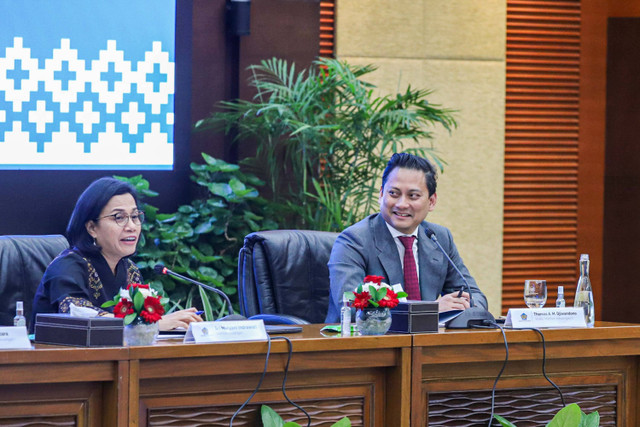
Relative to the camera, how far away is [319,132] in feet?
16.5

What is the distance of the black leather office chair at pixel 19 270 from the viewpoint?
3.47 m

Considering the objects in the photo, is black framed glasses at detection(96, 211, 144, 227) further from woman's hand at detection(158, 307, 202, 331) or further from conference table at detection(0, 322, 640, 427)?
conference table at detection(0, 322, 640, 427)

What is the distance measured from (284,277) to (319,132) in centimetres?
134

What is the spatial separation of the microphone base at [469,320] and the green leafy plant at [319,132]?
1.79 metres

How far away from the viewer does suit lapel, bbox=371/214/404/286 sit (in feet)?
12.0

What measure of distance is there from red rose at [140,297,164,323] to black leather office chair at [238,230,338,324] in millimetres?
1349

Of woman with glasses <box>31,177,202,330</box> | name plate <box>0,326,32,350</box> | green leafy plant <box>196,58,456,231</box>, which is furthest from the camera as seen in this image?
green leafy plant <box>196,58,456,231</box>

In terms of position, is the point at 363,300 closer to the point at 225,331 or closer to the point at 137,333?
the point at 225,331

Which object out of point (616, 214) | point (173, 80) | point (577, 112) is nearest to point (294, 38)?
point (173, 80)

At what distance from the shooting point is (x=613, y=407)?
3240mm

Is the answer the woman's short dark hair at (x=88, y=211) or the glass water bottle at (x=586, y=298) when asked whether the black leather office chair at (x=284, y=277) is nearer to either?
the woman's short dark hair at (x=88, y=211)

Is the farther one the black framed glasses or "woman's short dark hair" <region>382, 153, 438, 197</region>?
A: "woman's short dark hair" <region>382, 153, 438, 197</region>

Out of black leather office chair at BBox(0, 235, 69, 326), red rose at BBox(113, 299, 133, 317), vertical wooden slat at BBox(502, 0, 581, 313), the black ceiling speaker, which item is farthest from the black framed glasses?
vertical wooden slat at BBox(502, 0, 581, 313)

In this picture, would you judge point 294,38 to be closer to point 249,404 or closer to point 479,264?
point 479,264
